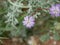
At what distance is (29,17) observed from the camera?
4.54ft

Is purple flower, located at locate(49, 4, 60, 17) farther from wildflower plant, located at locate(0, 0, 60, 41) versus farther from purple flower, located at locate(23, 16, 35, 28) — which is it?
purple flower, located at locate(23, 16, 35, 28)

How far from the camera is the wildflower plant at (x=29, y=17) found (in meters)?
1.38

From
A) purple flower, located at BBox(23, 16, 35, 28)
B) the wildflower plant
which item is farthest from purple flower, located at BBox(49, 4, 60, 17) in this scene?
purple flower, located at BBox(23, 16, 35, 28)

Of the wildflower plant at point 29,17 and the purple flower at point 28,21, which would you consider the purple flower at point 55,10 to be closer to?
the wildflower plant at point 29,17

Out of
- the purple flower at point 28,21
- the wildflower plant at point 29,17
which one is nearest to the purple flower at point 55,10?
the wildflower plant at point 29,17

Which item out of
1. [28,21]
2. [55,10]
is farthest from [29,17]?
[55,10]

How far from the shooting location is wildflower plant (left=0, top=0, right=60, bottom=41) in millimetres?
1381

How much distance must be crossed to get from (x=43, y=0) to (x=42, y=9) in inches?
2.5

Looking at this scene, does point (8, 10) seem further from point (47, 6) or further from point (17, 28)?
point (47, 6)

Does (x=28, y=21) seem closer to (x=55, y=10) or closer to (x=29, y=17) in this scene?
(x=29, y=17)

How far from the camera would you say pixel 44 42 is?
4.66 feet

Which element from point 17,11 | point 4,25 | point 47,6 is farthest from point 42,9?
point 4,25

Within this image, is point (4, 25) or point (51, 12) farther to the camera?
point (4, 25)

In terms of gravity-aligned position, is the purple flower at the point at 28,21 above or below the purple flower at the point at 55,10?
below
